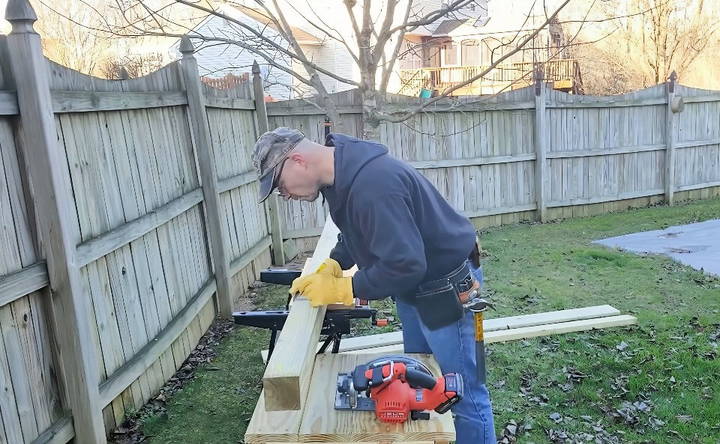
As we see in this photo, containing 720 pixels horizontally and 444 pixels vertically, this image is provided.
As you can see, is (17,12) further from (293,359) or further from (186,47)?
(186,47)

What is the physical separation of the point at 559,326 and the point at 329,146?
3.63m

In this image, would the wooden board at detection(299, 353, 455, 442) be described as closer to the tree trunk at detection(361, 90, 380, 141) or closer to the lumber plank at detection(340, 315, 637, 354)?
the lumber plank at detection(340, 315, 637, 354)

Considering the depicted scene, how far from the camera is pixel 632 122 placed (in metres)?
11.5

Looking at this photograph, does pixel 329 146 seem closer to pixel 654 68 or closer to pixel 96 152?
pixel 96 152

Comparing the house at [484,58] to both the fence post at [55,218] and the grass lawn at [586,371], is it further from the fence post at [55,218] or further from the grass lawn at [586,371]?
the fence post at [55,218]

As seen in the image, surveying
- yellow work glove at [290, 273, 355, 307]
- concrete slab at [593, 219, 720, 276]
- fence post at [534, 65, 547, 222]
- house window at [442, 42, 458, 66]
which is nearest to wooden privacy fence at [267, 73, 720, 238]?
fence post at [534, 65, 547, 222]

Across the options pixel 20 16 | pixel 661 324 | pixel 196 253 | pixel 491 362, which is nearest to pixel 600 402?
pixel 491 362

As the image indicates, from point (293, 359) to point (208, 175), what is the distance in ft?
13.1

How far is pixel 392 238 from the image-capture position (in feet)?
7.66

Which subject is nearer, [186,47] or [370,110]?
[186,47]

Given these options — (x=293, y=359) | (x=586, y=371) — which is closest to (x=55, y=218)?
(x=293, y=359)

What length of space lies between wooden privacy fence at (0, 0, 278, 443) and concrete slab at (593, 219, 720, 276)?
5.91 metres

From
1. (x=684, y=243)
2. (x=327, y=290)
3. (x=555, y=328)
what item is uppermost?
(x=327, y=290)

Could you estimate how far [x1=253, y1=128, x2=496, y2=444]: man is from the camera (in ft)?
7.77
